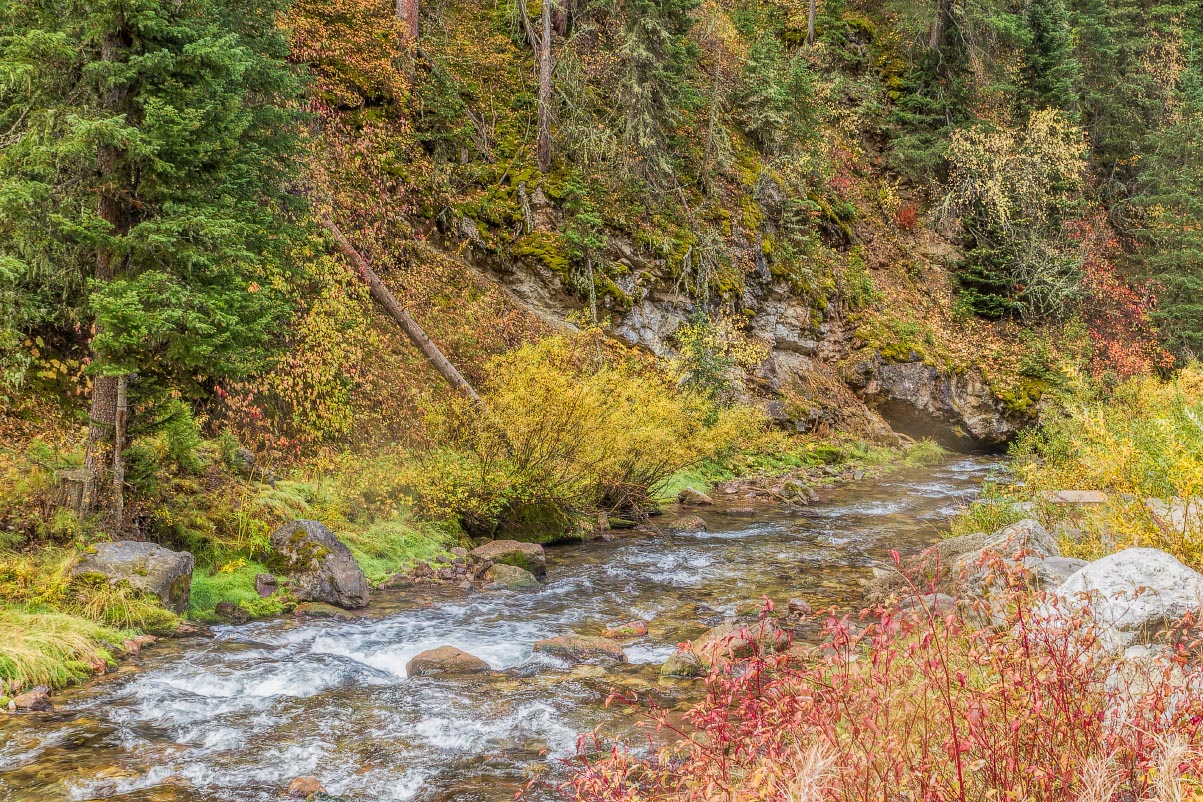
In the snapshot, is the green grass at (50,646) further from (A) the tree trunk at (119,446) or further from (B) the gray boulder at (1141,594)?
(B) the gray boulder at (1141,594)

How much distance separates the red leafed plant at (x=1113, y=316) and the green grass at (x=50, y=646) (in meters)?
31.1

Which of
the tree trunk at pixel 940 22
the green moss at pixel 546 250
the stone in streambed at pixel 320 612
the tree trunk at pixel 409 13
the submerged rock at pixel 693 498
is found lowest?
the submerged rock at pixel 693 498

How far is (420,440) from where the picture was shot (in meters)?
13.5

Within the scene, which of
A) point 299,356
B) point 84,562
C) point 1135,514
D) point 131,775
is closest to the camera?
point 131,775

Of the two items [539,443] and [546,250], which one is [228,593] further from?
[546,250]

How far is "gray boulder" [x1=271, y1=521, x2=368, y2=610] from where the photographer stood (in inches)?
371

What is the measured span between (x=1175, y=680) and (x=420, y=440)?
11.5 metres

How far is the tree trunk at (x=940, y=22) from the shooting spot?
1201 inches

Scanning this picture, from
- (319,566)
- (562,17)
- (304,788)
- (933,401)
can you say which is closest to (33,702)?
(304,788)

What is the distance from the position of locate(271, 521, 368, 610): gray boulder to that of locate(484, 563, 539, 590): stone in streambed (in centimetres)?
183

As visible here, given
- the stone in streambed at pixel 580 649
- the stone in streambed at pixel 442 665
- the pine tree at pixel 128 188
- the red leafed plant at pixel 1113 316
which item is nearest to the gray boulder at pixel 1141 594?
the stone in streambed at pixel 580 649

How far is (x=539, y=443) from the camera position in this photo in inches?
498

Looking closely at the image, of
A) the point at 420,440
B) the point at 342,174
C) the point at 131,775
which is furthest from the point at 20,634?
the point at 342,174

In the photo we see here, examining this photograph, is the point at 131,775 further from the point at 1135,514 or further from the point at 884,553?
the point at 884,553
